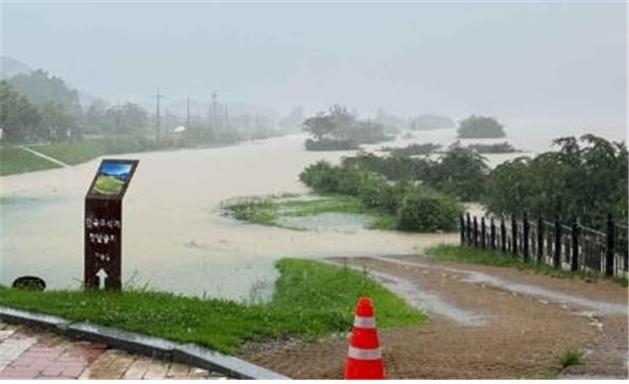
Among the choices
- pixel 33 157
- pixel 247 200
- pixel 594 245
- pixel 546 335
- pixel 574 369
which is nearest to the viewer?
pixel 574 369

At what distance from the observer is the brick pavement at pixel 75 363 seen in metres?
3.94

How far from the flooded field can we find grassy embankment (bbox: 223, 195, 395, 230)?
2.13ft

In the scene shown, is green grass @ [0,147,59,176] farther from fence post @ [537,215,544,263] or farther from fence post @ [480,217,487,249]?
fence post @ [537,215,544,263]

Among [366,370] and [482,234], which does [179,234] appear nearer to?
[482,234]

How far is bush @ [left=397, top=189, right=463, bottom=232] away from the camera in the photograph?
72.8 ft

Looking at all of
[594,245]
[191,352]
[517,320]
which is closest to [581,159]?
[594,245]

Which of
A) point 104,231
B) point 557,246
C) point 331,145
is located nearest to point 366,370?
point 104,231

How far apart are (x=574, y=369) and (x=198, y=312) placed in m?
2.38

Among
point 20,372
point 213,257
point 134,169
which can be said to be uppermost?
point 134,169

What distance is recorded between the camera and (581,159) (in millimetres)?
16984

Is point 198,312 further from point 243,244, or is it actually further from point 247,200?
point 247,200

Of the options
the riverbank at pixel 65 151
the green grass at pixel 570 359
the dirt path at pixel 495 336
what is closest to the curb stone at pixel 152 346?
the dirt path at pixel 495 336

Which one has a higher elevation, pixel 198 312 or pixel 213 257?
pixel 198 312

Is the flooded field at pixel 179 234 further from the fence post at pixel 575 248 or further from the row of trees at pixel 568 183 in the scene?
the fence post at pixel 575 248
